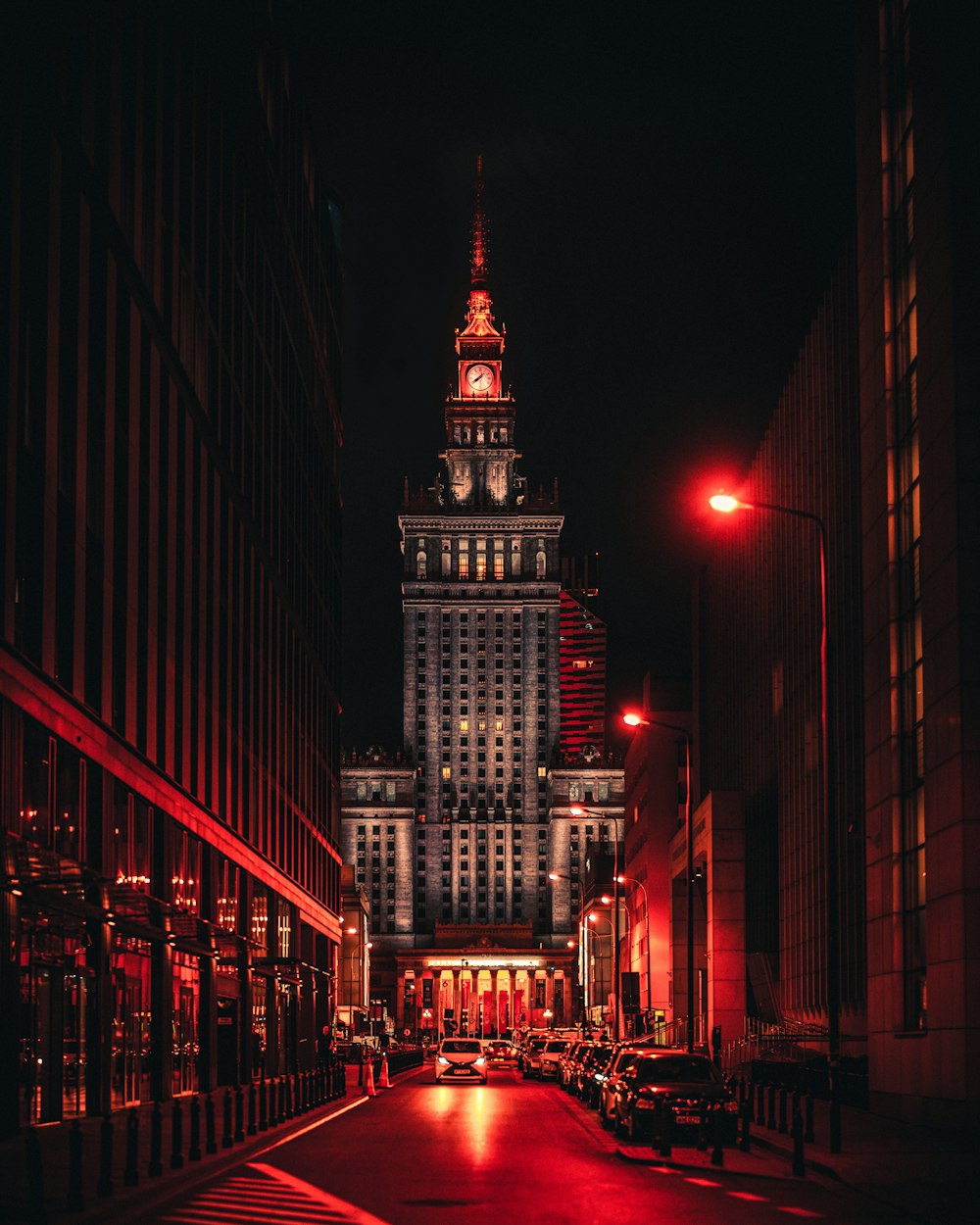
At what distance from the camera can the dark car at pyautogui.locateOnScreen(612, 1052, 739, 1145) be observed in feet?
91.0

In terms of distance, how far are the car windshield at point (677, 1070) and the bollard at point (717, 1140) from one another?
4.18ft

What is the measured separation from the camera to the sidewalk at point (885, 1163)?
1991 centimetres

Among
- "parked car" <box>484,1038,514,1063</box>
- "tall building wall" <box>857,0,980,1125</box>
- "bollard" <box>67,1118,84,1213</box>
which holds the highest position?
"tall building wall" <box>857,0,980,1125</box>

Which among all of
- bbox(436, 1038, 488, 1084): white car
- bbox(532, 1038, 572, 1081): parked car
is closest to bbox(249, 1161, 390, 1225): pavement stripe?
bbox(436, 1038, 488, 1084): white car

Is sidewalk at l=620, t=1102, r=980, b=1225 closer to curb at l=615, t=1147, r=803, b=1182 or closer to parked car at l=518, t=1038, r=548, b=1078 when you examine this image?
curb at l=615, t=1147, r=803, b=1182

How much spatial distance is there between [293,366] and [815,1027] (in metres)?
33.4

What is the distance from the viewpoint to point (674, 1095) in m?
27.9

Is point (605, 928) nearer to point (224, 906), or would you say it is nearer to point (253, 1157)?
point (224, 906)

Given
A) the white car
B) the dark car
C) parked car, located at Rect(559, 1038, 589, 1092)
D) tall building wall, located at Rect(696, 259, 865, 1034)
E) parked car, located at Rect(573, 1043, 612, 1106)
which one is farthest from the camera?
tall building wall, located at Rect(696, 259, 865, 1034)

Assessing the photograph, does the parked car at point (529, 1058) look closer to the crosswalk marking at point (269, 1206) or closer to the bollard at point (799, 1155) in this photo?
the bollard at point (799, 1155)

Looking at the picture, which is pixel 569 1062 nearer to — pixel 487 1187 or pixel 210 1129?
pixel 210 1129

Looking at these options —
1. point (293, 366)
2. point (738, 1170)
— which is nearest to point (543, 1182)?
point (738, 1170)

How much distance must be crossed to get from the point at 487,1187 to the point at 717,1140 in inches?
213

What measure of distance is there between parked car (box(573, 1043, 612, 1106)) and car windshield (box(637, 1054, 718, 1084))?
48.2ft
